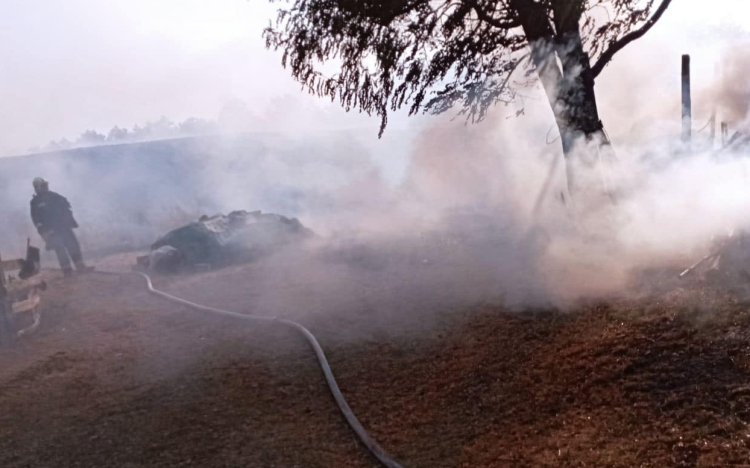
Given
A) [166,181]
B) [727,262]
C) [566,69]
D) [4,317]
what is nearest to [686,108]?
[566,69]

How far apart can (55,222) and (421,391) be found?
10.3 metres

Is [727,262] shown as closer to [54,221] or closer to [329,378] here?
[329,378]

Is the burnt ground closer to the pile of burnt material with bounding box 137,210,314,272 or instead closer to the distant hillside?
the pile of burnt material with bounding box 137,210,314,272

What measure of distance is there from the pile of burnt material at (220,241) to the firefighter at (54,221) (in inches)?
56.8

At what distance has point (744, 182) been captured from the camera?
745 centimetres

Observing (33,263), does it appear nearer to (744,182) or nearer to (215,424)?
(215,424)

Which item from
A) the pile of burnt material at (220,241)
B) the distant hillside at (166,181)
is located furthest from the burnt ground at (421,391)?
the distant hillside at (166,181)

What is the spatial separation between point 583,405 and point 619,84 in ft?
50.1

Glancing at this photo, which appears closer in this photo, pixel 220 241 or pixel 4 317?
pixel 4 317

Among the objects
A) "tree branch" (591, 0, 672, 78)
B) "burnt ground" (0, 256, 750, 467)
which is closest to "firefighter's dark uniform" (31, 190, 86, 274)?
"burnt ground" (0, 256, 750, 467)

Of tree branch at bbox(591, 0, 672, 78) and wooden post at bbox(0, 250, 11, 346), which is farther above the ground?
tree branch at bbox(591, 0, 672, 78)

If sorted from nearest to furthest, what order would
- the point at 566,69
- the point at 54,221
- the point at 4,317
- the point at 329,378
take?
the point at 329,378
the point at 566,69
the point at 4,317
the point at 54,221

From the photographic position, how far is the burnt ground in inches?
156

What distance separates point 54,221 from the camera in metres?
12.8
